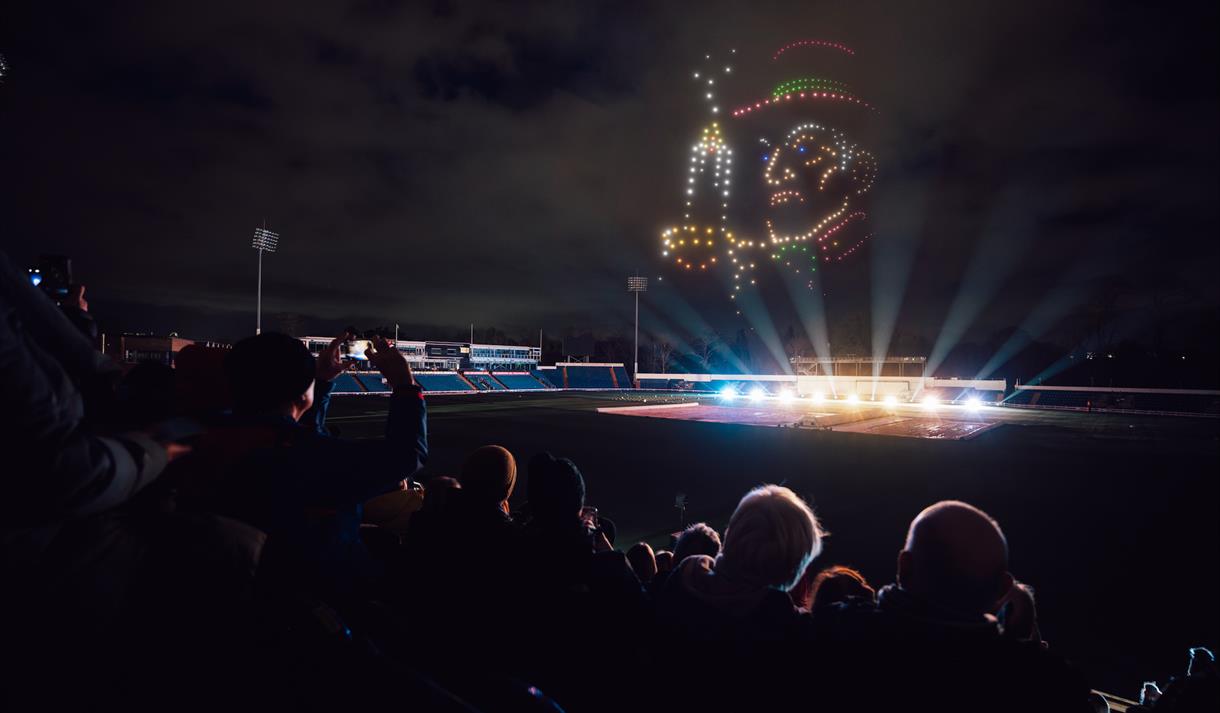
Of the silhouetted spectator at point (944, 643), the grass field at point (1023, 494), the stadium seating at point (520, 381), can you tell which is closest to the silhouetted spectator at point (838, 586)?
the silhouetted spectator at point (944, 643)

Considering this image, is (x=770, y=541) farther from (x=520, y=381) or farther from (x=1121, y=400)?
(x=520, y=381)

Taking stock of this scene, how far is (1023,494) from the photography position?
973 centimetres

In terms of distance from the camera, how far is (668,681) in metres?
2.09

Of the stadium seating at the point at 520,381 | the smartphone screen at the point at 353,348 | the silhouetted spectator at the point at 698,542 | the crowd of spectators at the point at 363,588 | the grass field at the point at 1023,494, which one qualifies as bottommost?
the grass field at the point at 1023,494

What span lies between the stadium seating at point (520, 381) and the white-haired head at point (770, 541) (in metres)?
55.8

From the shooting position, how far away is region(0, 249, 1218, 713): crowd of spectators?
1.15 meters

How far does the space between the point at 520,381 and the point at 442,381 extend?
8532mm

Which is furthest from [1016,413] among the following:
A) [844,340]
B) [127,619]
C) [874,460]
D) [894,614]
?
[844,340]

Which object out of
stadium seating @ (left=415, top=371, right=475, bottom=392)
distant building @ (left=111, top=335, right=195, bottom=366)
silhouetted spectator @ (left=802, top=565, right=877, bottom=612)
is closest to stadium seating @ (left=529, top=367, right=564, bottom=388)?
stadium seating @ (left=415, top=371, right=475, bottom=392)

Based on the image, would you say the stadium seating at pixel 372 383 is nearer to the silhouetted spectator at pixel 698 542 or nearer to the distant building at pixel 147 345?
the distant building at pixel 147 345

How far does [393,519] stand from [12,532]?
13.2ft

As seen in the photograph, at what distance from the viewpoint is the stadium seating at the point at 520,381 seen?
191ft

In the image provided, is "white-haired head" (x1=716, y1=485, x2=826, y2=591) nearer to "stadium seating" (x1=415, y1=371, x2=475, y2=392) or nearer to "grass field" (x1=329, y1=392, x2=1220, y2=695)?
"grass field" (x1=329, y1=392, x2=1220, y2=695)

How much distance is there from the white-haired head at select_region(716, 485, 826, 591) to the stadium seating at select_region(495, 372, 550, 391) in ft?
183
